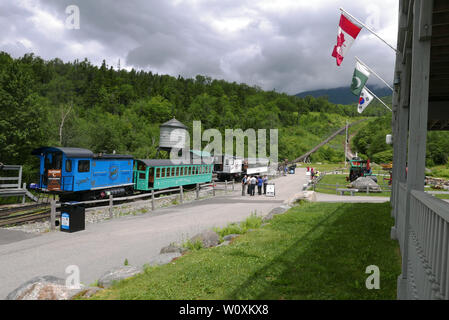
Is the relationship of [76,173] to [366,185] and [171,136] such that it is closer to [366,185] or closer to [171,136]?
[171,136]

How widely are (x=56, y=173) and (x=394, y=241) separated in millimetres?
18475

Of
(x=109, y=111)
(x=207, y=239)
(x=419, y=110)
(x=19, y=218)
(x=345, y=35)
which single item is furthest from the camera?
(x=109, y=111)

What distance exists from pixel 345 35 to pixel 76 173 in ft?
55.7

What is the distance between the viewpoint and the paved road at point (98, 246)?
→ 7.74 m

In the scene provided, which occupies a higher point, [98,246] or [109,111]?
[109,111]

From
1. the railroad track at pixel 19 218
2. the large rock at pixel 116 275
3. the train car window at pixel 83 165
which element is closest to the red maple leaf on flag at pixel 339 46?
the large rock at pixel 116 275

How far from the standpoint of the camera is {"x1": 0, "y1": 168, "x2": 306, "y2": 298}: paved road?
7.74 m

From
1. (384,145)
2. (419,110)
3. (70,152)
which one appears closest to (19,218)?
(70,152)

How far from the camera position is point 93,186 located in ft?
67.6

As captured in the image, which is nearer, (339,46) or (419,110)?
(419,110)

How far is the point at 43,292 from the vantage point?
5.36 m

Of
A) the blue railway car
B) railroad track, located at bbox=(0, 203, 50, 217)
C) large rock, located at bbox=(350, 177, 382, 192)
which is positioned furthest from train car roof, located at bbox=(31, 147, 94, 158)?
large rock, located at bbox=(350, 177, 382, 192)

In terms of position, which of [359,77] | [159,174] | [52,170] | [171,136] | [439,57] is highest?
[359,77]
